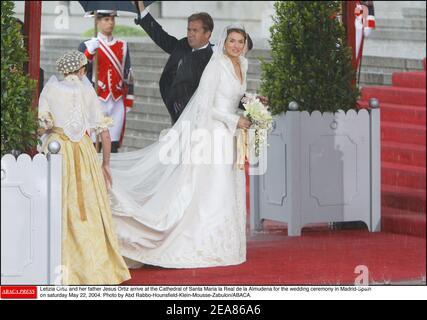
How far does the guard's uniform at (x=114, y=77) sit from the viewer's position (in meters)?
12.0

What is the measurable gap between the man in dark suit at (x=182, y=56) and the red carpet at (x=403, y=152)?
2.75 metres

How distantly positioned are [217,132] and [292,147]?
5.78 feet

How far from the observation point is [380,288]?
952cm

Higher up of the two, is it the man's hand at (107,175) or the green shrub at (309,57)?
the green shrub at (309,57)

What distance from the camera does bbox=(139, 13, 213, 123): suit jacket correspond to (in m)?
11.6

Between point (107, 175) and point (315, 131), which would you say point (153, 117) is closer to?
point (315, 131)

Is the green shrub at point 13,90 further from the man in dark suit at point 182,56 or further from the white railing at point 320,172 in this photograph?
the white railing at point 320,172

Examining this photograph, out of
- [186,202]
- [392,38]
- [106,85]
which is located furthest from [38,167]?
[392,38]

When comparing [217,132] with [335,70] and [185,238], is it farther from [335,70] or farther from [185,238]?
[335,70]

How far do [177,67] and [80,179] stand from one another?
7.00 feet

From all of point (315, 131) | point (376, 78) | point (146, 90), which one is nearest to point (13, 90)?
point (315, 131)

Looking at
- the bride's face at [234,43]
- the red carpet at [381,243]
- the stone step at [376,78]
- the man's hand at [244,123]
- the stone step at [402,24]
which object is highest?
the stone step at [402,24]

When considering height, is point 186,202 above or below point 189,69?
below

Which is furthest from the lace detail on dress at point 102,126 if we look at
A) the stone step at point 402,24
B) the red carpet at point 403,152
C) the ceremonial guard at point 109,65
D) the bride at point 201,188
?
the stone step at point 402,24
